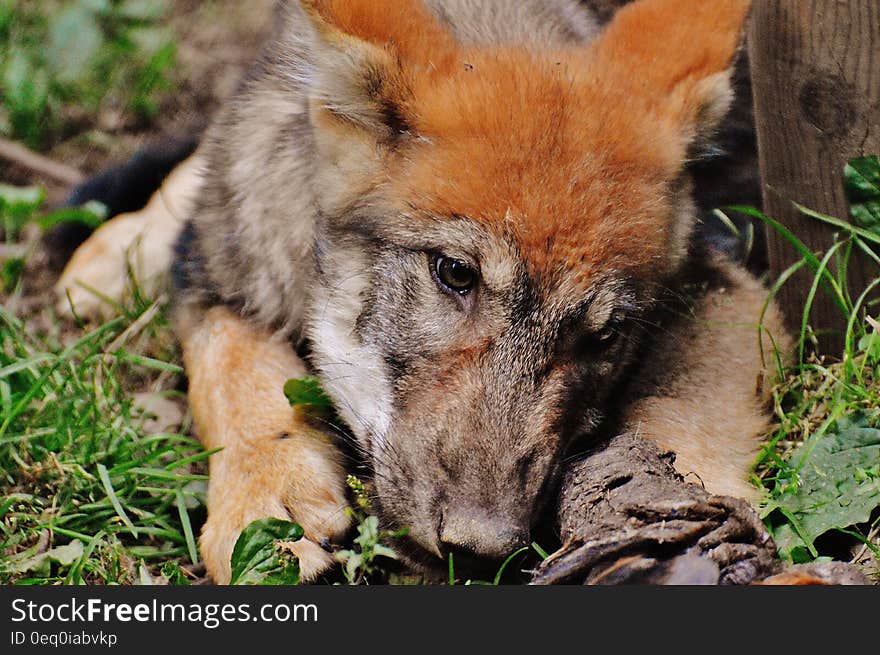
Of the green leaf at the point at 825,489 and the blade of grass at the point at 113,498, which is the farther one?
the blade of grass at the point at 113,498

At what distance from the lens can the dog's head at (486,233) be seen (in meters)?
2.98

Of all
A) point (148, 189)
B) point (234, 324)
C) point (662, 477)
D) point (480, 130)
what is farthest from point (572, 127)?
point (148, 189)

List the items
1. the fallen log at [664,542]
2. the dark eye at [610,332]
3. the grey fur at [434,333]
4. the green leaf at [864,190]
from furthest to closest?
1. the green leaf at [864,190]
2. the dark eye at [610,332]
3. the grey fur at [434,333]
4. the fallen log at [664,542]

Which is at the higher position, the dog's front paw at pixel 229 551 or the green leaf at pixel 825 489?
the green leaf at pixel 825 489

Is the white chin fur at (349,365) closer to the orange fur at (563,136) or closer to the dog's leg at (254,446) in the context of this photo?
the dog's leg at (254,446)

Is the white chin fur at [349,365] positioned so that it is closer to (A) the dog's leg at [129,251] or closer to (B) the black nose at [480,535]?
(B) the black nose at [480,535]

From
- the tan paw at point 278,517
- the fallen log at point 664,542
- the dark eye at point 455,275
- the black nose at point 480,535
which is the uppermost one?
the dark eye at point 455,275

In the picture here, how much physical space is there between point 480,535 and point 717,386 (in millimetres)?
1472

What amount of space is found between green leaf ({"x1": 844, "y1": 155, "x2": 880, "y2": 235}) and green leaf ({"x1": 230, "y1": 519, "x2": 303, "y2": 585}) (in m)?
2.15

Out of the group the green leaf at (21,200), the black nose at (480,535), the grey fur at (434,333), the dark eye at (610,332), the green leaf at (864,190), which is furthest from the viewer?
the green leaf at (21,200)

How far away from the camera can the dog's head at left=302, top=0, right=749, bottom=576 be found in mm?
2982

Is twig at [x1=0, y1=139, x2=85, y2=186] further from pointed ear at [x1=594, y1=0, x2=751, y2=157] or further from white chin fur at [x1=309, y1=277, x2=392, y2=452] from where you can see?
pointed ear at [x1=594, y1=0, x2=751, y2=157]

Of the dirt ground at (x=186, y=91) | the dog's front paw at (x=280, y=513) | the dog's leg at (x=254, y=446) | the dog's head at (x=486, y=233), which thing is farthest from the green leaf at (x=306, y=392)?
the dirt ground at (x=186, y=91)

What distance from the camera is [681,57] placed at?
11.4 feet
